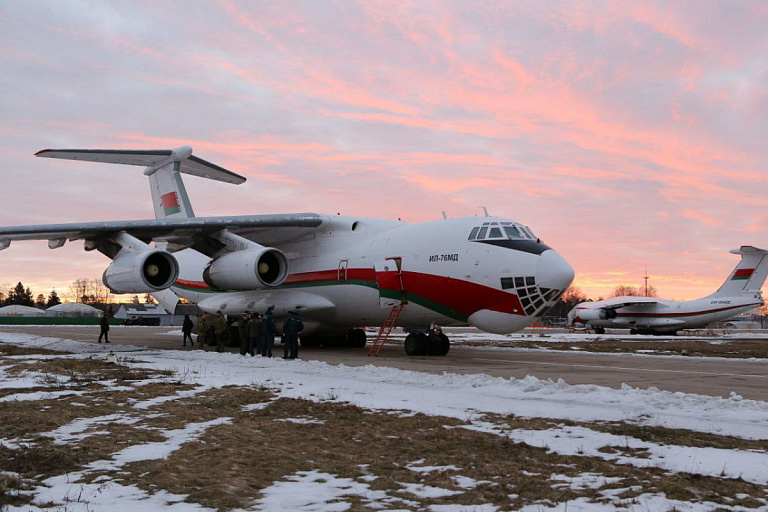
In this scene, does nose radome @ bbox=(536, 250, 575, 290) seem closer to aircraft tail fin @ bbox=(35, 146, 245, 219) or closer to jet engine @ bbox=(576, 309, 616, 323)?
aircraft tail fin @ bbox=(35, 146, 245, 219)

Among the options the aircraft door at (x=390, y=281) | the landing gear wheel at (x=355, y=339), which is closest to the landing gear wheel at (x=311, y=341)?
the landing gear wheel at (x=355, y=339)

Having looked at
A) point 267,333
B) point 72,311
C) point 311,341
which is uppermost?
point 72,311

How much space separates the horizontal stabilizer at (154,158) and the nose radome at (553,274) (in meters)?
12.6

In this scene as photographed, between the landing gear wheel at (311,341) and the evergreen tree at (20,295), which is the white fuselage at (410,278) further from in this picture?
the evergreen tree at (20,295)

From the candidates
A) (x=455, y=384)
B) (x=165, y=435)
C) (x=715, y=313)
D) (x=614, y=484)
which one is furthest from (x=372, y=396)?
(x=715, y=313)

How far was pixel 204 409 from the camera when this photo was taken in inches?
301

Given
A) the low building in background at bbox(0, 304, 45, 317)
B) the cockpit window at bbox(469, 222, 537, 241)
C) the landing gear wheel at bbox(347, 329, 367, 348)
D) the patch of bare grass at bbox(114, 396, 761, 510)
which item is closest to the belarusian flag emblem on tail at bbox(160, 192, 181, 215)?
the landing gear wheel at bbox(347, 329, 367, 348)

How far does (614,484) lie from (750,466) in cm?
113

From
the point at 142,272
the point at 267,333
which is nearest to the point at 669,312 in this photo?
the point at 267,333

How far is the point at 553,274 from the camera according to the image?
14625 mm

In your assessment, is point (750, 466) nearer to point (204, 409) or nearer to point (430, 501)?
point (430, 501)

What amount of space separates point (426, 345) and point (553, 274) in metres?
3.83

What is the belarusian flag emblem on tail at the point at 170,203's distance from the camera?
76.5 ft

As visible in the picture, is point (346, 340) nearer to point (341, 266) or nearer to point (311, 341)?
point (311, 341)
